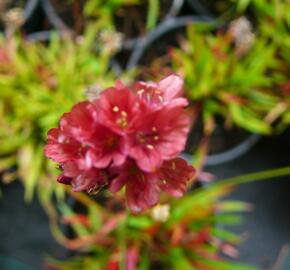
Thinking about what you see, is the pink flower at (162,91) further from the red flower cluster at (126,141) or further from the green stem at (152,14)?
the green stem at (152,14)

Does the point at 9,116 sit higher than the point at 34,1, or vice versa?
the point at 34,1

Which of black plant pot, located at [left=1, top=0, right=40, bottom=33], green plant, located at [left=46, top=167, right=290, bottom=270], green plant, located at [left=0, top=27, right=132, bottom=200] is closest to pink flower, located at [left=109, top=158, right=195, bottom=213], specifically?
green plant, located at [left=46, top=167, right=290, bottom=270]

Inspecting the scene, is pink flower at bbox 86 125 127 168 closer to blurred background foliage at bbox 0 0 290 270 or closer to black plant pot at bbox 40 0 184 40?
blurred background foliage at bbox 0 0 290 270

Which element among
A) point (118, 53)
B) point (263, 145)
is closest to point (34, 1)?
point (118, 53)

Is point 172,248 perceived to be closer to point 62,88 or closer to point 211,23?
point 62,88

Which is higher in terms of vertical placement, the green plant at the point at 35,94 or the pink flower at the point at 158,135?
the pink flower at the point at 158,135

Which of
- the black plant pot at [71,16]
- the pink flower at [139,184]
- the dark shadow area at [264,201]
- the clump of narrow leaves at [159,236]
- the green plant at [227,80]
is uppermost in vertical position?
the pink flower at [139,184]

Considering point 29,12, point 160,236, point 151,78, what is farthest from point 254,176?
point 29,12

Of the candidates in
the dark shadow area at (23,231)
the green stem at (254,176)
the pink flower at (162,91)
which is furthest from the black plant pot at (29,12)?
the pink flower at (162,91)
